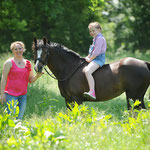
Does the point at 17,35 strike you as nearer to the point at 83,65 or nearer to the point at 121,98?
the point at 121,98

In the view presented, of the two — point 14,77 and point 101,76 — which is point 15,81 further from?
point 101,76

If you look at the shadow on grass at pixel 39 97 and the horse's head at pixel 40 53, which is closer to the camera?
the horse's head at pixel 40 53

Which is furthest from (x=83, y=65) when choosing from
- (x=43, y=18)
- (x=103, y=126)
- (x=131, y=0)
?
(x=131, y=0)

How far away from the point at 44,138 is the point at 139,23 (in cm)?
2158

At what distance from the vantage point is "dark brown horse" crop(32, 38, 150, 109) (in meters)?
6.39

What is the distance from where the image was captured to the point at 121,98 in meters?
9.92

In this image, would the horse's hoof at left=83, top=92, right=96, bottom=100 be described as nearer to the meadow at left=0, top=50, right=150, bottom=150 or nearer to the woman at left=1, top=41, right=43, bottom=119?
the meadow at left=0, top=50, right=150, bottom=150

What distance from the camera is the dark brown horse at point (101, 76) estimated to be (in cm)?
639

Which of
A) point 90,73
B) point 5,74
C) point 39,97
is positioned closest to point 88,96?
point 90,73

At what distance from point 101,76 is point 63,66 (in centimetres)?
92

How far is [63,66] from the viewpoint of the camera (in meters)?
6.55

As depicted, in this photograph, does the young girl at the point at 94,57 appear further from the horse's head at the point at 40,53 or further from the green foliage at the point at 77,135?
the green foliage at the point at 77,135

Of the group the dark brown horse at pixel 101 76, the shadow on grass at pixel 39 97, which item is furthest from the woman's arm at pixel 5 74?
the shadow on grass at pixel 39 97

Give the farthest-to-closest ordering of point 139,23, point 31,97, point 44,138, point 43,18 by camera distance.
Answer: point 139,23
point 43,18
point 31,97
point 44,138
